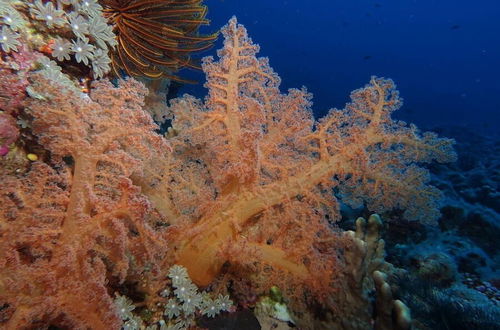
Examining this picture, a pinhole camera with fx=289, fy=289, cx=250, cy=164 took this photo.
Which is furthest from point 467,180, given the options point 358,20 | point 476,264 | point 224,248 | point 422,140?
point 358,20

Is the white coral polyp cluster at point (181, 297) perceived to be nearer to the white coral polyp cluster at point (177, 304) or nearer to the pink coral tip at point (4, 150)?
the white coral polyp cluster at point (177, 304)

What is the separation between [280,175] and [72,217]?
1.80 m

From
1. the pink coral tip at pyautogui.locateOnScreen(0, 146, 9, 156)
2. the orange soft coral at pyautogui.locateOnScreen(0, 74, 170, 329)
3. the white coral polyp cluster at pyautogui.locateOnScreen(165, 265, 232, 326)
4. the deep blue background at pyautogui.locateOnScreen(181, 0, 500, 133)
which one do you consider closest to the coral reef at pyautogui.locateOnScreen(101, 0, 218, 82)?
the pink coral tip at pyautogui.locateOnScreen(0, 146, 9, 156)

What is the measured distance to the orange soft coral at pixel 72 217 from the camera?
1777 mm

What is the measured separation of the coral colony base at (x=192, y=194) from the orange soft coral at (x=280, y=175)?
0.01 m

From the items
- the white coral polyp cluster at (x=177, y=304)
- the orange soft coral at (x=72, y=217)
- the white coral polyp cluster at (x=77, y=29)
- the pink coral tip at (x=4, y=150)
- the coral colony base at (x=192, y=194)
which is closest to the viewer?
the orange soft coral at (x=72, y=217)

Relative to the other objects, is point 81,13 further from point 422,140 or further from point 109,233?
point 422,140

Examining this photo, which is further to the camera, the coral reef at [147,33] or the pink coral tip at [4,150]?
the coral reef at [147,33]

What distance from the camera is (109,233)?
2.06m

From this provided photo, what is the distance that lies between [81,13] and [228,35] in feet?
4.86

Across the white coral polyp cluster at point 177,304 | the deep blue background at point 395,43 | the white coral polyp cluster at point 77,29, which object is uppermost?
the deep blue background at point 395,43

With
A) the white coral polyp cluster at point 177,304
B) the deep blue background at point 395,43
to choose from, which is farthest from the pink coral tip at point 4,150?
the deep blue background at point 395,43

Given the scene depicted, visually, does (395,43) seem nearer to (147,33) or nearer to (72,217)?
(147,33)

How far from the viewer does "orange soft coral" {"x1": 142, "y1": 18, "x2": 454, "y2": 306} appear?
2729 mm
